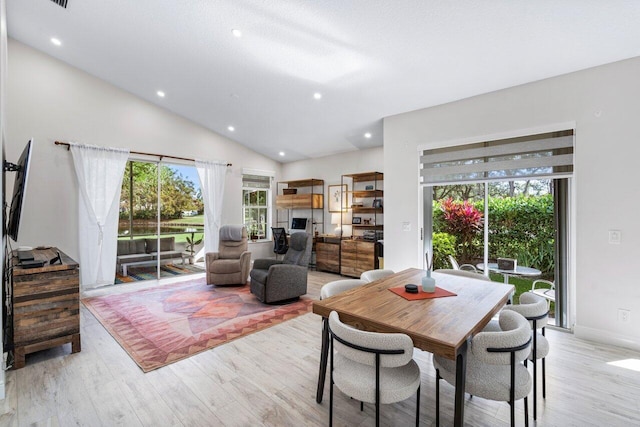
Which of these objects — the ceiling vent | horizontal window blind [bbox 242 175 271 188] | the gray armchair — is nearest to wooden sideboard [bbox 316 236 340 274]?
the gray armchair

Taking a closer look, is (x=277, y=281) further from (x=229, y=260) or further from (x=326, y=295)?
(x=326, y=295)

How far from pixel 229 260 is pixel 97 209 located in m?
2.20

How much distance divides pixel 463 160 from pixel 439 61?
1.31 metres

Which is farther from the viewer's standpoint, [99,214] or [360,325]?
[99,214]

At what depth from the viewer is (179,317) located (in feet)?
11.8

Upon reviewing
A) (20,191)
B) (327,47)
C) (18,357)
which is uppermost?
(327,47)

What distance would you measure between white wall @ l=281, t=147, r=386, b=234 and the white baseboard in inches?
149

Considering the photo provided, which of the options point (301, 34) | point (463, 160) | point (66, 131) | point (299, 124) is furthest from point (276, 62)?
point (66, 131)

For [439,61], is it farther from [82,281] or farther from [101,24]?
[82,281]

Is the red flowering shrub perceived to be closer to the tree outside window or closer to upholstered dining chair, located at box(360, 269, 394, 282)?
upholstered dining chair, located at box(360, 269, 394, 282)

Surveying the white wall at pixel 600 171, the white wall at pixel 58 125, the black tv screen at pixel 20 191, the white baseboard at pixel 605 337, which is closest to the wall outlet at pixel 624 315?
the white wall at pixel 600 171

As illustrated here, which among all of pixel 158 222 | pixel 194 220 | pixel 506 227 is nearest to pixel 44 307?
pixel 158 222

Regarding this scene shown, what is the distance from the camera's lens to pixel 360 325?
171cm

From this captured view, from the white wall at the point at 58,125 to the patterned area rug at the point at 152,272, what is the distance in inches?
40.8
